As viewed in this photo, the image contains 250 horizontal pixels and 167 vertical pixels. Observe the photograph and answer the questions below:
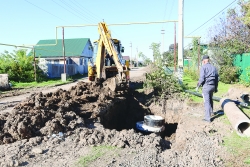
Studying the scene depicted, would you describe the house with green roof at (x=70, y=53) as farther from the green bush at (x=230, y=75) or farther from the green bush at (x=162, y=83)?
the green bush at (x=162, y=83)

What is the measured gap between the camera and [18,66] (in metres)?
22.1

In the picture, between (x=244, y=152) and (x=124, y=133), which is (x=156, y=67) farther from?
(x=244, y=152)

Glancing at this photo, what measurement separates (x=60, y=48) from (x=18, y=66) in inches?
733

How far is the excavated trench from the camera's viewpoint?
579cm

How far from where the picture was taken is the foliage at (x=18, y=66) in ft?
71.3

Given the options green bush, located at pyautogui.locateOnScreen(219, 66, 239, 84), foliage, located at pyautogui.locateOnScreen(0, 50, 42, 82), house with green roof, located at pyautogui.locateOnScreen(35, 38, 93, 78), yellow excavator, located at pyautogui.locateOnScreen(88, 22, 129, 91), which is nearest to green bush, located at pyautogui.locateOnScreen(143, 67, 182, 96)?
yellow excavator, located at pyautogui.locateOnScreen(88, 22, 129, 91)

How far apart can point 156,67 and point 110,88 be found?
2918 millimetres

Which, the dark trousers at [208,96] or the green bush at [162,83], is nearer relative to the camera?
the dark trousers at [208,96]

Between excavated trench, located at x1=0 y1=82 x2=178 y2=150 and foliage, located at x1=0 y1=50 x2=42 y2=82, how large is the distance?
1303 cm

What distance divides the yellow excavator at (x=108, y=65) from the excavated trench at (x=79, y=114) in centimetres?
55

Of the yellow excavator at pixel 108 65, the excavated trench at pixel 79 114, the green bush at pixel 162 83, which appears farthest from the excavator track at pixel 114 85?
the green bush at pixel 162 83

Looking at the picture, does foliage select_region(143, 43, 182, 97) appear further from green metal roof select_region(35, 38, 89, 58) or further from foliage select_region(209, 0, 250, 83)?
green metal roof select_region(35, 38, 89, 58)

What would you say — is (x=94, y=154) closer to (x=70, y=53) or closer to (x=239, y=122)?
(x=239, y=122)

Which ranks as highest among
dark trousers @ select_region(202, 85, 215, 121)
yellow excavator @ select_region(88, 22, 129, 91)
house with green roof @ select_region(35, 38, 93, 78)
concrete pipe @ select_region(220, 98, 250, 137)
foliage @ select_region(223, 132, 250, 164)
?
house with green roof @ select_region(35, 38, 93, 78)
